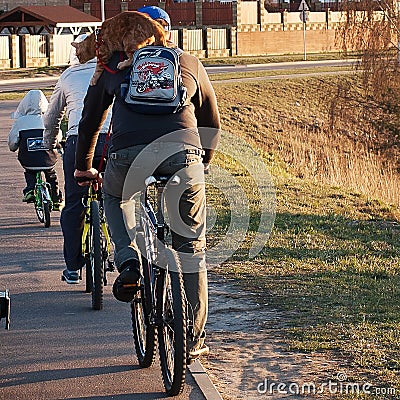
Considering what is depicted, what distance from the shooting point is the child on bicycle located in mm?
10773

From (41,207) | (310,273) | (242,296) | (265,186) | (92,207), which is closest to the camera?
(92,207)

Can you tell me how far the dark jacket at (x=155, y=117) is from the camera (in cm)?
546

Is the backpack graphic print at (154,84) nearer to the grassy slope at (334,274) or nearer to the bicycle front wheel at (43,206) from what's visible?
the grassy slope at (334,274)

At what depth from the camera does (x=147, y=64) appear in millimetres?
5434

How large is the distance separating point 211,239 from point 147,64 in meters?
4.78

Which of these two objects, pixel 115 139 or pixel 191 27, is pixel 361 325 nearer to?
pixel 115 139

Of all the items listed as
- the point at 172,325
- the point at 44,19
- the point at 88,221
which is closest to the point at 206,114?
the point at 172,325

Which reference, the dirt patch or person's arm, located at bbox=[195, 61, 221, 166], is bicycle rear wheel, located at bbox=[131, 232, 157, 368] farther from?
person's arm, located at bbox=[195, 61, 221, 166]

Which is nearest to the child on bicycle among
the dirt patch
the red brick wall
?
the dirt patch

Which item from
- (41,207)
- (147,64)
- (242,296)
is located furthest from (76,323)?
(41,207)

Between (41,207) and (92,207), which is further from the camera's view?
(41,207)

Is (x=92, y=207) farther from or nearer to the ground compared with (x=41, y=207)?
farther from the ground

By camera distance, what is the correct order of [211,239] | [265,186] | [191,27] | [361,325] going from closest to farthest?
[361,325], [211,239], [265,186], [191,27]

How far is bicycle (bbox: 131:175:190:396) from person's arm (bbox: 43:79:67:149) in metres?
2.22
